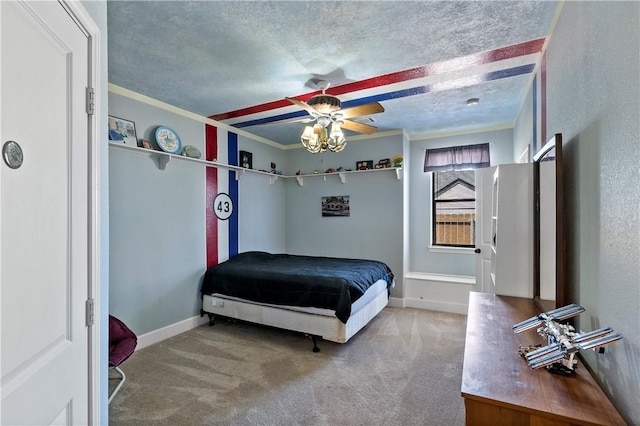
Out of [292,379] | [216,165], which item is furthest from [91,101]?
[216,165]

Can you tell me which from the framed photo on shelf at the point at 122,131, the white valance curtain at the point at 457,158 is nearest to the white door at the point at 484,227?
the white valance curtain at the point at 457,158

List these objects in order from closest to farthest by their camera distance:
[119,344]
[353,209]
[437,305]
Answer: [119,344]
[437,305]
[353,209]

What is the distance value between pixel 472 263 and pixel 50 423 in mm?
4627

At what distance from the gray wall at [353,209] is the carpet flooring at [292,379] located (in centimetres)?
143

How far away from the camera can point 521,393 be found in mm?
1036

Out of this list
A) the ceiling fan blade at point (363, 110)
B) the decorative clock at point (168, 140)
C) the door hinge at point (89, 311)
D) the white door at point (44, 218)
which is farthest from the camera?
the decorative clock at point (168, 140)

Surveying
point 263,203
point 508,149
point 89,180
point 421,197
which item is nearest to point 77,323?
point 89,180

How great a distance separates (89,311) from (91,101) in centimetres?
76

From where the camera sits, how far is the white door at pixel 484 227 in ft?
10.9

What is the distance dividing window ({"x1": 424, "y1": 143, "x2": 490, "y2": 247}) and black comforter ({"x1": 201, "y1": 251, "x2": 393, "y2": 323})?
127 cm

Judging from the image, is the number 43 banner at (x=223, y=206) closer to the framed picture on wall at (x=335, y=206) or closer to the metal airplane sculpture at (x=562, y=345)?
the framed picture on wall at (x=335, y=206)

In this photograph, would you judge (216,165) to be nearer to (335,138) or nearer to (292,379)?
(335,138)

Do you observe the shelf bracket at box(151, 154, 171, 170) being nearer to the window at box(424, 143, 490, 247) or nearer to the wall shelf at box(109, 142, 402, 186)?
the wall shelf at box(109, 142, 402, 186)

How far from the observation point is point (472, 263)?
438 centimetres
